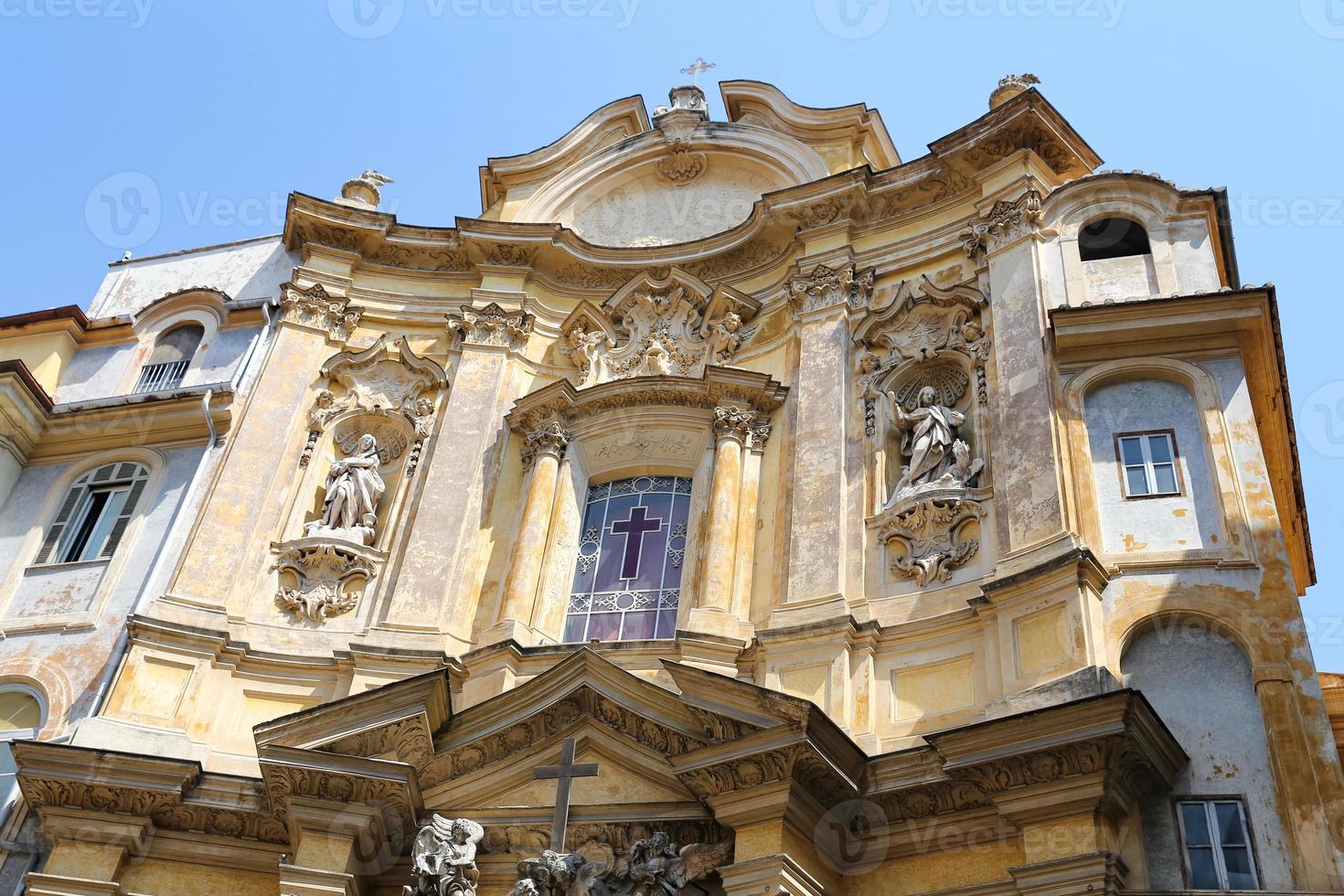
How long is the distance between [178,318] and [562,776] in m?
9.58

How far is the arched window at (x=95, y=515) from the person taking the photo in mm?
15000

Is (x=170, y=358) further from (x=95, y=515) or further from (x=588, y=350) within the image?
(x=588, y=350)

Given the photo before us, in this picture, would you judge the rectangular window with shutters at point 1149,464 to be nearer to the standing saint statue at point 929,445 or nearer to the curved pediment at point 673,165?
the standing saint statue at point 929,445

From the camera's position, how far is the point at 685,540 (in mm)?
14578

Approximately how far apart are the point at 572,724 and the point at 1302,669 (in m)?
5.97

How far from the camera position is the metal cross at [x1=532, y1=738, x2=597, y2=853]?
1048cm

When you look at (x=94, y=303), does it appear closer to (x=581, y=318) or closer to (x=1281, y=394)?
(x=581, y=318)

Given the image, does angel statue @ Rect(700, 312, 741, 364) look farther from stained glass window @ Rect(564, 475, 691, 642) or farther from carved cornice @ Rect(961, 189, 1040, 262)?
carved cornice @ Rect(961, 189, 1040, 262)

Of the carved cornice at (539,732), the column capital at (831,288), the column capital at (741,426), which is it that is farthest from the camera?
the column capital at (831,288)

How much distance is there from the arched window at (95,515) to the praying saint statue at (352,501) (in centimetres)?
220

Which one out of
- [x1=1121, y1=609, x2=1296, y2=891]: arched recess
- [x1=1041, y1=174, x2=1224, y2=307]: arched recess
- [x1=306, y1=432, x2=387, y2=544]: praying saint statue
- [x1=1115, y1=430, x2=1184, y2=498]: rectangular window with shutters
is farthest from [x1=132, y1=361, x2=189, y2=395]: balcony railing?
[x1=1121, y1=609, x2=1296, y2=891]: arched recess

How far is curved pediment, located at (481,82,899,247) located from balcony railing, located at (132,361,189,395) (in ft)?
15.5

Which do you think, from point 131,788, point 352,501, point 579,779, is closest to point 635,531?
point 352,501

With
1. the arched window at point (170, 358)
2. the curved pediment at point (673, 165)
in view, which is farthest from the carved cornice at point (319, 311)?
the curved pediment at point (673, 165)
